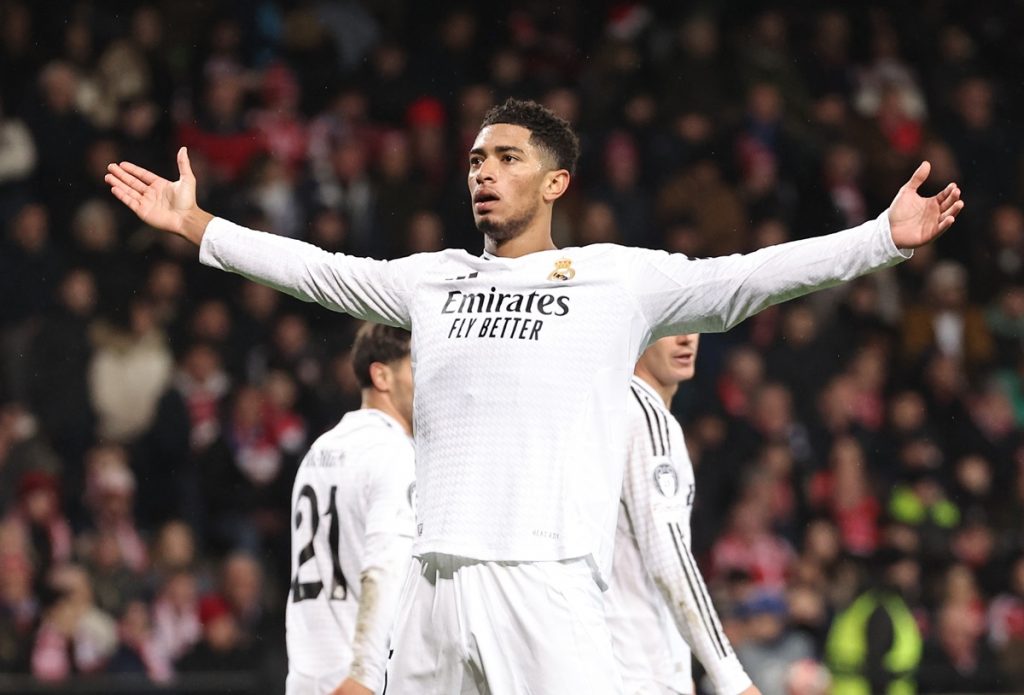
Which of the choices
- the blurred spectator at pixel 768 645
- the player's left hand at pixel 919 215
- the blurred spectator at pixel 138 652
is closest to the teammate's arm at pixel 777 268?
the player's left hand at pixel 919 215

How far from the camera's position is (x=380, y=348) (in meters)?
6.94

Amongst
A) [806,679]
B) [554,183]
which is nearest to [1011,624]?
[806,679]

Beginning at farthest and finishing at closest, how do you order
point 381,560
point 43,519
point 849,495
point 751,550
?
point 849,495 → point 751,550 → point 43,519 → point 381,560

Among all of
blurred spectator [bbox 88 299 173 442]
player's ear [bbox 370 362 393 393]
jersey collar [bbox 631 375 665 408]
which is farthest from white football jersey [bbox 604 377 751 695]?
blurred spectator [bbox 88 299 173 442]

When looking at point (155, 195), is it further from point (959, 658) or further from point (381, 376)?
point (959, 658)

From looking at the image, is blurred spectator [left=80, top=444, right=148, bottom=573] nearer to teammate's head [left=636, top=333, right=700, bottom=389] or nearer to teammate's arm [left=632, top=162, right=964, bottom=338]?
teammate's head [left=636, top=333, right=700, bottom=389]

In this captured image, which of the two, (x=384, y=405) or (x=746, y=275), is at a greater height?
(x=746, y=275)

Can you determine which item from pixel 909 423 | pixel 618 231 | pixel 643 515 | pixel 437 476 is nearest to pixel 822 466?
pixel 909 423

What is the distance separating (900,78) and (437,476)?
12577 mm

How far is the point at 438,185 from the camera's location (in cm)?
1432

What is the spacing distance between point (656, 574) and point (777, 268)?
1554 mm

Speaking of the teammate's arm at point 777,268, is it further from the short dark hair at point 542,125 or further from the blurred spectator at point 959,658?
the blurred spectator at point 959,658

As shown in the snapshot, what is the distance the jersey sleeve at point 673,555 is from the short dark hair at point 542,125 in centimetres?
120

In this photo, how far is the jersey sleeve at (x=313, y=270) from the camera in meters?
5.28
